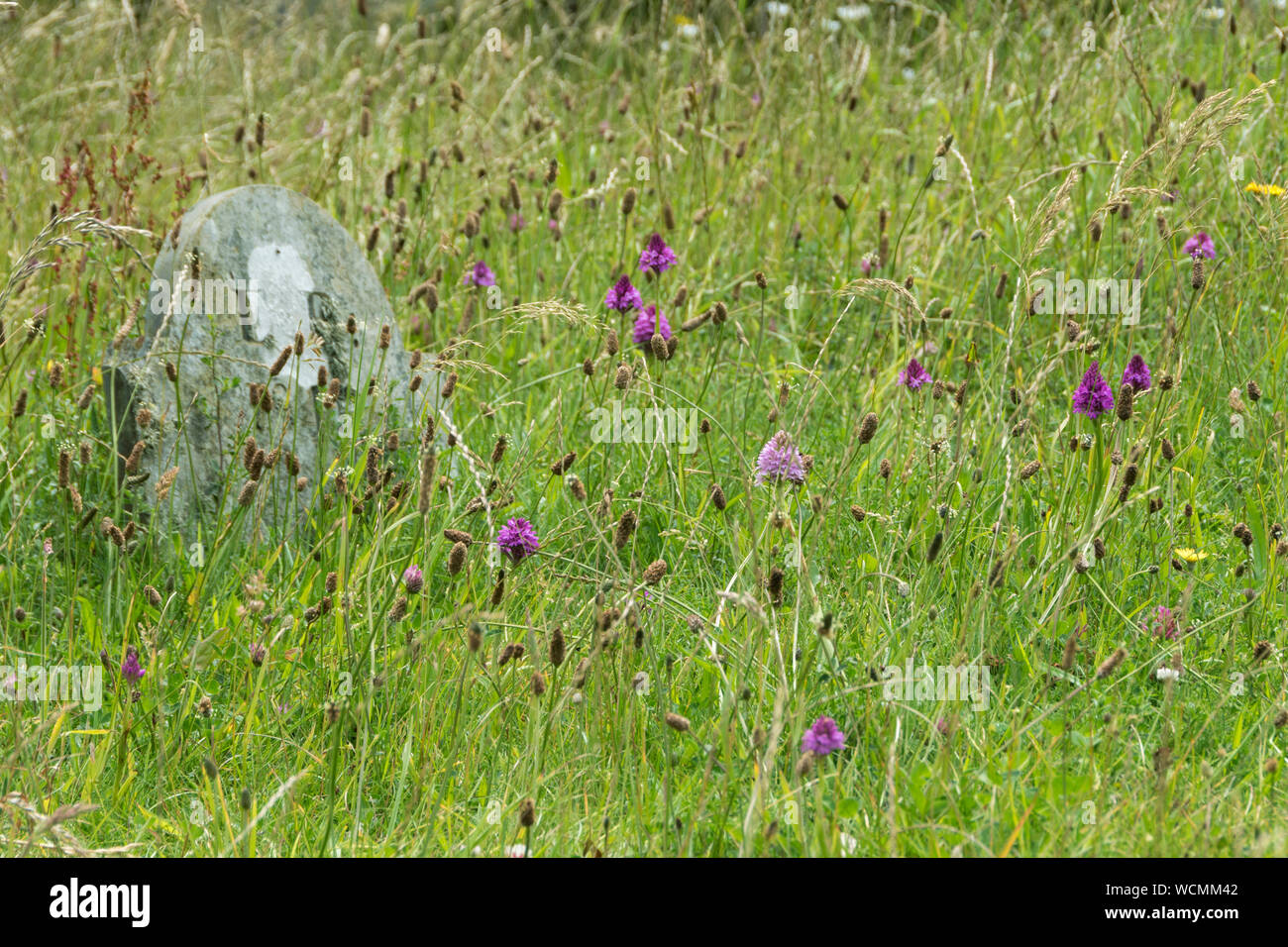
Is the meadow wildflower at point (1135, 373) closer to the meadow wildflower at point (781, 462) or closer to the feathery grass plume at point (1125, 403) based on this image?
the feathery grass plume at point (1125, 403)

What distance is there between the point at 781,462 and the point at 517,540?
0.53 meters

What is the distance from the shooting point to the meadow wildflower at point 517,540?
2.31m

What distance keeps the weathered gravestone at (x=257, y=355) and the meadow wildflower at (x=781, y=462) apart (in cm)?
83

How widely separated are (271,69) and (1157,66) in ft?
14.1

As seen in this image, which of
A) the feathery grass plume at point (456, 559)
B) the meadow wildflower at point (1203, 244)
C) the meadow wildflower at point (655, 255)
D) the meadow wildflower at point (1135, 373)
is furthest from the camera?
the meadow wildflower at point (1203, 244)

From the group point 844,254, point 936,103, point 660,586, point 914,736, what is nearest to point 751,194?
point 844,254

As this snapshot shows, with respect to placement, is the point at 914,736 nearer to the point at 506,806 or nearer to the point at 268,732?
the point at 506,806

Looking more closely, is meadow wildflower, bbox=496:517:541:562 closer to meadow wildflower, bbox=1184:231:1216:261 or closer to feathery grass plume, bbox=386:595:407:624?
feathery grass plume, bbox=386:595:407:624

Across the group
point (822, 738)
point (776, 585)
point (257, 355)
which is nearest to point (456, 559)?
point (776, 585)

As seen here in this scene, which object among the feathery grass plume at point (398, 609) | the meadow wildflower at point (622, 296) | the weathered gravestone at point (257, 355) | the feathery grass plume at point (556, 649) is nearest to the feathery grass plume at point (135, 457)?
the weathered gravestone at point (257, 355)

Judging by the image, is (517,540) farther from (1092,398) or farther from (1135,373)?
(1135,373)

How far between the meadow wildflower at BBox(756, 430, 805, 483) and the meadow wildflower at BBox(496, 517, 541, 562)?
49 cm

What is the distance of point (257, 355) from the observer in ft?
10.6

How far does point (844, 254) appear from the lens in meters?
4.25
